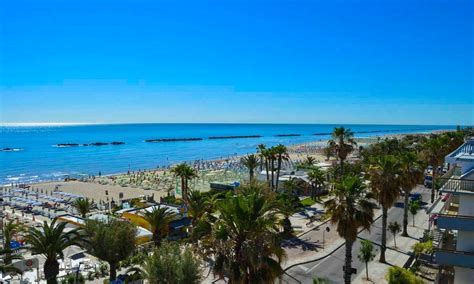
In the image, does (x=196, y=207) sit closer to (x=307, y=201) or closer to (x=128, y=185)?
(x=307, y=201)

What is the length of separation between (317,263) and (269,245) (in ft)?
48.6

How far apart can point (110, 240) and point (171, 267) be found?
6783 millimetres

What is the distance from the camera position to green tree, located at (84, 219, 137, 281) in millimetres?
21484

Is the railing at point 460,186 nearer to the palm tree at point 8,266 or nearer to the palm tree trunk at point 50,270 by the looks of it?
the palm tree trunk at point 50,270

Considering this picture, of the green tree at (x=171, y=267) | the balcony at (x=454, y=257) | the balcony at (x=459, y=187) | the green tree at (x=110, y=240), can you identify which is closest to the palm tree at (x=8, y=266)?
the green tree at (x=110, y=240)

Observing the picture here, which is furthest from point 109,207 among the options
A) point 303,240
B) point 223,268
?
point 223,268

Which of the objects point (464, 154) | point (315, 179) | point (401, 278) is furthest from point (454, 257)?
point (315, 179)

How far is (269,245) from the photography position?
13.8 m

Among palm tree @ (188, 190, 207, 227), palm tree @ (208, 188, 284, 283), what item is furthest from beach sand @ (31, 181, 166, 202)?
palm tree @ (208, 188, 284, 283)

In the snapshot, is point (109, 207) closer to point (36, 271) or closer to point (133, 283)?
point (36, 271)

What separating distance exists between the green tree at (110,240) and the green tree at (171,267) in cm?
548

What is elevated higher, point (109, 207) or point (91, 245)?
point (91, 245)

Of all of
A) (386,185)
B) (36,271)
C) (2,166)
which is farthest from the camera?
(2,166)

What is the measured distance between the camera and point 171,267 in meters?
16.0
